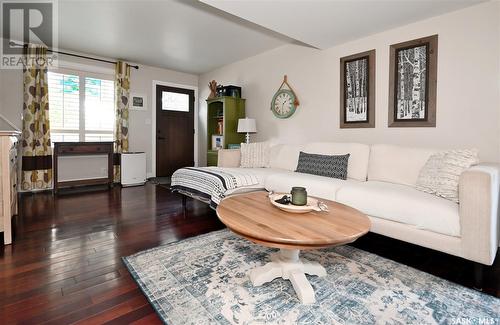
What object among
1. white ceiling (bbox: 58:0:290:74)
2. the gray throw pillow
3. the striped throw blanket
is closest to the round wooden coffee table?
the striped throw blanket

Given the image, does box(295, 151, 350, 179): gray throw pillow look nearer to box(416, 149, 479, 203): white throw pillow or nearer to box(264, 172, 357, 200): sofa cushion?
box(264, 172, 357, 200): sofa cushion

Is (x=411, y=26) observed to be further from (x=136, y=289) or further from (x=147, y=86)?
(x=147, y=86)

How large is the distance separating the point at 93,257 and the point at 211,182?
3.95ft

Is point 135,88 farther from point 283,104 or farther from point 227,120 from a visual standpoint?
point 283,104

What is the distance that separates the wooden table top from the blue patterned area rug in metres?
0.41

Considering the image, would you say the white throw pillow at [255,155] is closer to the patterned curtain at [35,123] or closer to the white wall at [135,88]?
the white wall at [135,88]

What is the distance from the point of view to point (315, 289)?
154cm

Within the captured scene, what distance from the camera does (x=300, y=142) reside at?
3.96 metres

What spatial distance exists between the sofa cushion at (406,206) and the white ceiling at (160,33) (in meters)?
2.53

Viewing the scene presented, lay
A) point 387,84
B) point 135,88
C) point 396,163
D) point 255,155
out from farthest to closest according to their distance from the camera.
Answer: point 135,88 < point 255,155 < point 387,84 < point 396,163

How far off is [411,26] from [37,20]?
454 centimetres

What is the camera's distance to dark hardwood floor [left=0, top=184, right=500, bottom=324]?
4.47 ft

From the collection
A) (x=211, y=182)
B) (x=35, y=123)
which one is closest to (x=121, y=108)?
(x=35, y=123)

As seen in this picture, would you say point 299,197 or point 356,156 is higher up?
point 356,156
